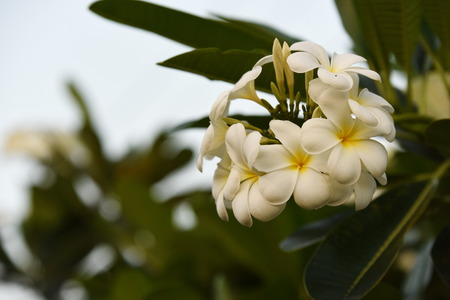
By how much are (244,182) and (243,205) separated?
0.08ft

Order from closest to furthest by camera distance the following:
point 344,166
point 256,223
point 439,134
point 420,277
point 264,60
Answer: point 344,166
point 264,60
point 439,134
point 420,277
point 256,223

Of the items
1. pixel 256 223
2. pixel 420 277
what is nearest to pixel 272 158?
pixel 420 277

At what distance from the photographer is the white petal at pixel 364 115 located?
46 cm

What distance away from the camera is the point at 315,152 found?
1.50ft

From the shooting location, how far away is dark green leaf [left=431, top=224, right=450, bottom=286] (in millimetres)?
601

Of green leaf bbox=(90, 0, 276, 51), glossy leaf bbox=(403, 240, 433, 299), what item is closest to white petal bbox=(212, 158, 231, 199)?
green leaf bbox=(90, 0, 276, 51)

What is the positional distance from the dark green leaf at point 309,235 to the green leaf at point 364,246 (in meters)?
0.08

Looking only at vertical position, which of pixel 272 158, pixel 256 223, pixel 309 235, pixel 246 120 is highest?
pixel 272 158

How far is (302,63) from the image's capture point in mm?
500

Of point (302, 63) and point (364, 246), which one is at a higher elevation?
point (302, 63)

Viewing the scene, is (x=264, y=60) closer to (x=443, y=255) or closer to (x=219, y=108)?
(x=219, y=108)

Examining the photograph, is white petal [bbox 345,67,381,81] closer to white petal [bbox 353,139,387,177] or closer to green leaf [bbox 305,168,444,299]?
white petal [bbox 353,139,387,177]

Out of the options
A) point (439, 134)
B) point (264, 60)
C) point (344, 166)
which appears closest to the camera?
point (344, 166)

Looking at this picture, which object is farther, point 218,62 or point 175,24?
point 175,24
